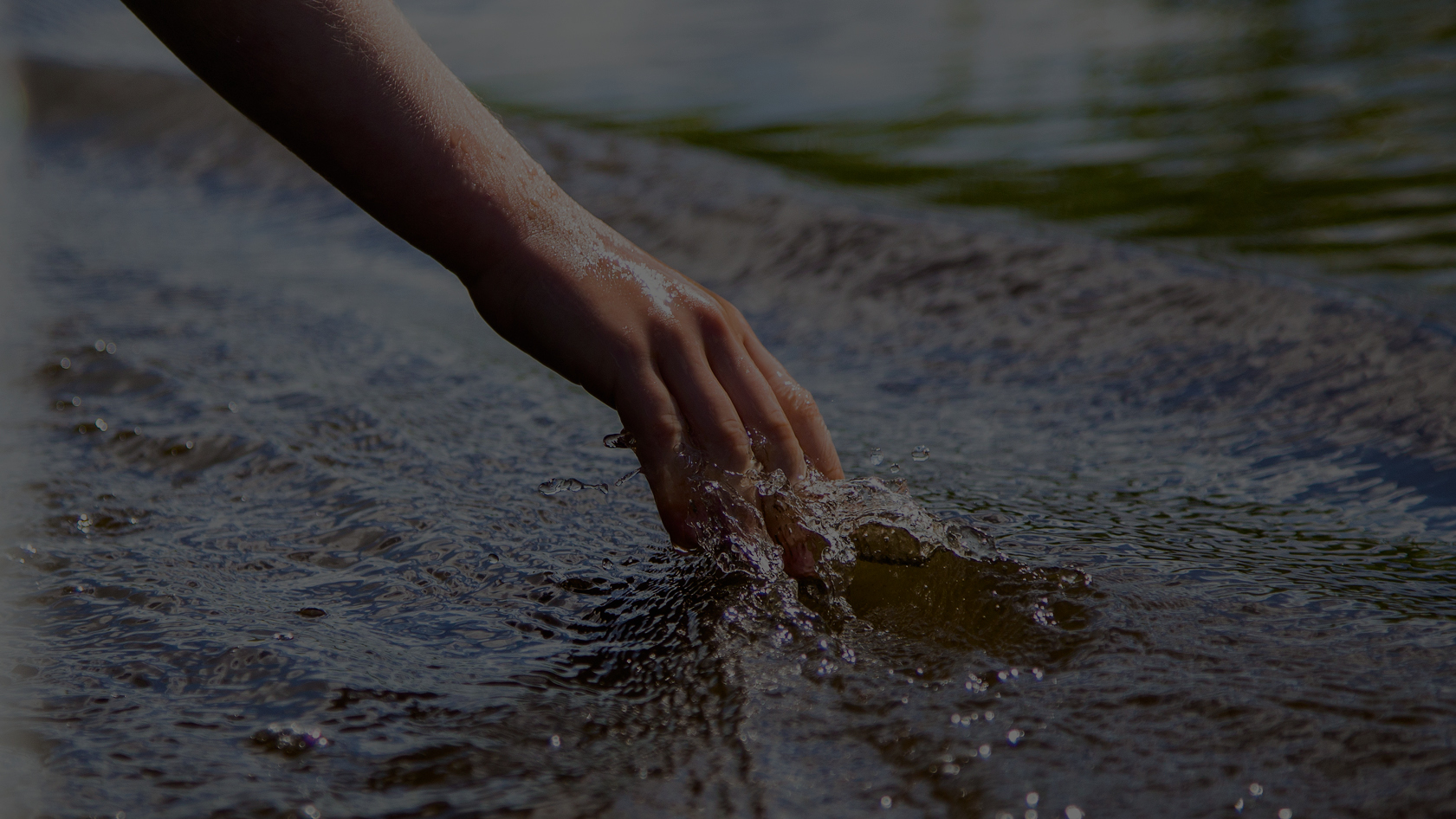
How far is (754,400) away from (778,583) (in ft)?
0.94

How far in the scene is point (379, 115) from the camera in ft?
4.90

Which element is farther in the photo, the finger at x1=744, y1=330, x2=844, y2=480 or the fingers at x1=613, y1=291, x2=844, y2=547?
the finger at x1=744, y1=330, x2=844, y2=480

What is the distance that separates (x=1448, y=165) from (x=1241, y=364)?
7.33 feet

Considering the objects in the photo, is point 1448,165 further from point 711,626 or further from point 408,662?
point 408,662

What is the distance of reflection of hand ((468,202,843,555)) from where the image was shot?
1539 mm

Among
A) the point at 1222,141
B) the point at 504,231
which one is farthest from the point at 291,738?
the point at 1222,141

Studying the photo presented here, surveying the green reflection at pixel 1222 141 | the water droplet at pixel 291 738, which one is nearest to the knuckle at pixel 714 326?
the water droplet at pixel 291 738

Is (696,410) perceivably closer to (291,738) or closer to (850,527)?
(850,527)

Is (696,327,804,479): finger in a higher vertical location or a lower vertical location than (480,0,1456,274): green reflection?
lower

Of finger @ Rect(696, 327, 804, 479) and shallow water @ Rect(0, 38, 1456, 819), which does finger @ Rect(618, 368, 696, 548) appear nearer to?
finger @ Rect(696, 327, 804, 479)

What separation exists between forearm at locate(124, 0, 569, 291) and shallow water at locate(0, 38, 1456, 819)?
529mm

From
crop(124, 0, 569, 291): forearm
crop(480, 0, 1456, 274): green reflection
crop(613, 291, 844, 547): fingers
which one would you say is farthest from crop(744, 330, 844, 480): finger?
crop(480, 0, 1456, 274): green reflection

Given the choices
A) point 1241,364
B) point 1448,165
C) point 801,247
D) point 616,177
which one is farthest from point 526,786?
point 1448,165

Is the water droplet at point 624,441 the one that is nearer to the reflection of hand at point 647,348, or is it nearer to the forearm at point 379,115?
the reflection of hand at point 647,348
